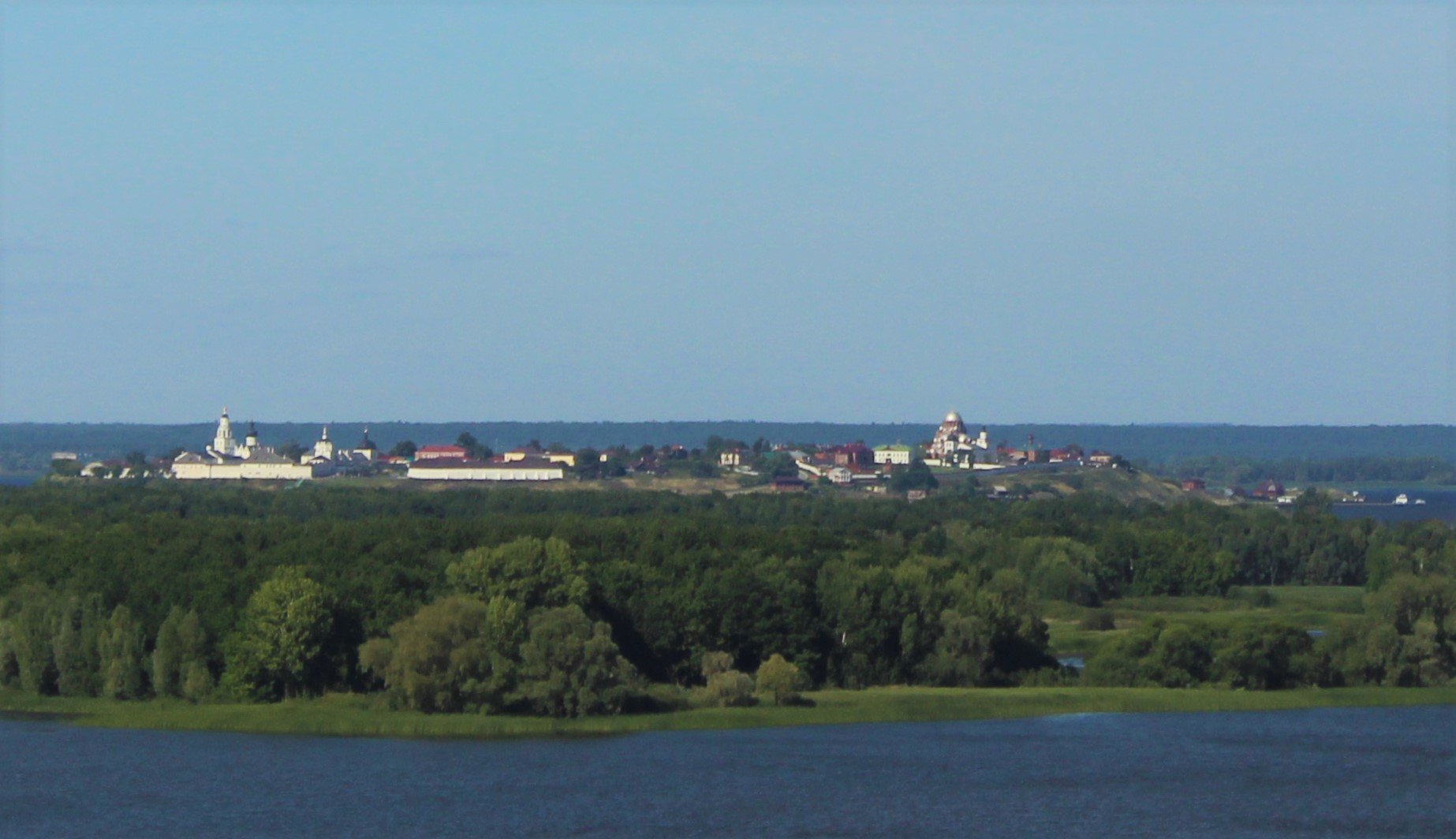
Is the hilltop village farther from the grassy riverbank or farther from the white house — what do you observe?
the grassy riverbank

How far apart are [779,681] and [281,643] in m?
10.3

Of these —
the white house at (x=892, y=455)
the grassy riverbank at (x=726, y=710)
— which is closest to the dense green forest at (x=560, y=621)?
the grassy riverbank at (x=726, y=710)

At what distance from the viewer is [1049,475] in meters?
155

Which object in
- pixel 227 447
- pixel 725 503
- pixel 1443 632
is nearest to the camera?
pixel 1443 632

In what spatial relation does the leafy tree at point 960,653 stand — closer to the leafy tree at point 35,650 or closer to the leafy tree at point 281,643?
the leafy tree at point 281,643

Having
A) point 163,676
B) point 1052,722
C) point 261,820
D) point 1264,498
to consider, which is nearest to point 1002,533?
point 1052,722

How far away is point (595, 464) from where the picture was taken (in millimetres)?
152875

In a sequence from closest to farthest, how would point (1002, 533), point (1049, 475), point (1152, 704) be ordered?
1. point (1152, 704)
2. point (1002, 533)
3. point (1049, 475)

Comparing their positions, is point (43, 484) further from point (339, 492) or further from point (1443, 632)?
point (1443, 632)

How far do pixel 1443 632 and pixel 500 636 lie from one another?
22.1 m

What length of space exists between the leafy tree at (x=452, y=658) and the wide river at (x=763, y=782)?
1.88m

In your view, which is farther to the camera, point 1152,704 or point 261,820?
point 1152,704

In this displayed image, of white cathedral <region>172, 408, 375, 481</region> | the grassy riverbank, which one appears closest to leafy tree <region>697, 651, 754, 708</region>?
the grassy riverbank

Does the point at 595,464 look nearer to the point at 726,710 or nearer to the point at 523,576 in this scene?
the point at 523,576
